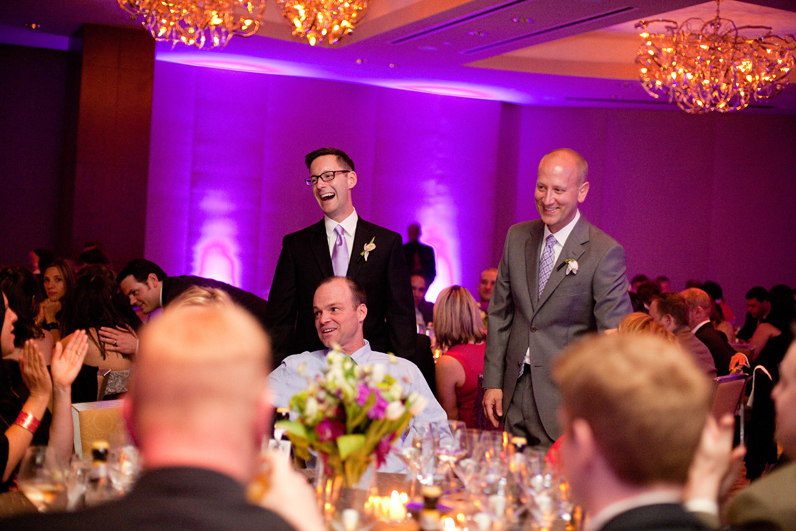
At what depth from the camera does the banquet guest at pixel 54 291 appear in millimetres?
5945

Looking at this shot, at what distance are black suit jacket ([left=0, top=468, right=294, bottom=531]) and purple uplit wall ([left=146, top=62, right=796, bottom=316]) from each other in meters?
10.0

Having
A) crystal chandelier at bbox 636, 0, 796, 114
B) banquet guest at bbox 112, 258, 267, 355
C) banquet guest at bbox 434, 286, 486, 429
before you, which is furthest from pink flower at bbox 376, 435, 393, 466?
crystal chandelier at bbox 636, 0, 796, 114

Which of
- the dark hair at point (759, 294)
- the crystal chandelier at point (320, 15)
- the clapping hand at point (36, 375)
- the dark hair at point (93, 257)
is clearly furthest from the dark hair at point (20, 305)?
the dark hair at point (759, 294)

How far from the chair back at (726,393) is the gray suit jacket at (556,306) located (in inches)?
Result: 46.0

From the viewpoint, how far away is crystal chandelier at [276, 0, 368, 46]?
6.11 metres

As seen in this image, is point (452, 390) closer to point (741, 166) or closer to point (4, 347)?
point (4, 347)

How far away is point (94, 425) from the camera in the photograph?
9.36ft

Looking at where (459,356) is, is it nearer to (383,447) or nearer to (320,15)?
(383,447)

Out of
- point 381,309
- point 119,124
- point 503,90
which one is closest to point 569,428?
point 381,309

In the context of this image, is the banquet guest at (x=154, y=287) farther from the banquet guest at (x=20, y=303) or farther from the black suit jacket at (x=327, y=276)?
the black suit jacket at (x=327, y=276)

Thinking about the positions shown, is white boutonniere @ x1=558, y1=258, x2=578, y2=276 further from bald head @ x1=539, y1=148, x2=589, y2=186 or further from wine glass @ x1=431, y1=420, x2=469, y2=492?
wine glass @ x1=431, y1=420, x2=469, y2=492

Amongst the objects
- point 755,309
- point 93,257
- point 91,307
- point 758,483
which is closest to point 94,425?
point 91,307

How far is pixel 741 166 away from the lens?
40.3 feet

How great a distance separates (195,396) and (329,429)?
997 millimetres
